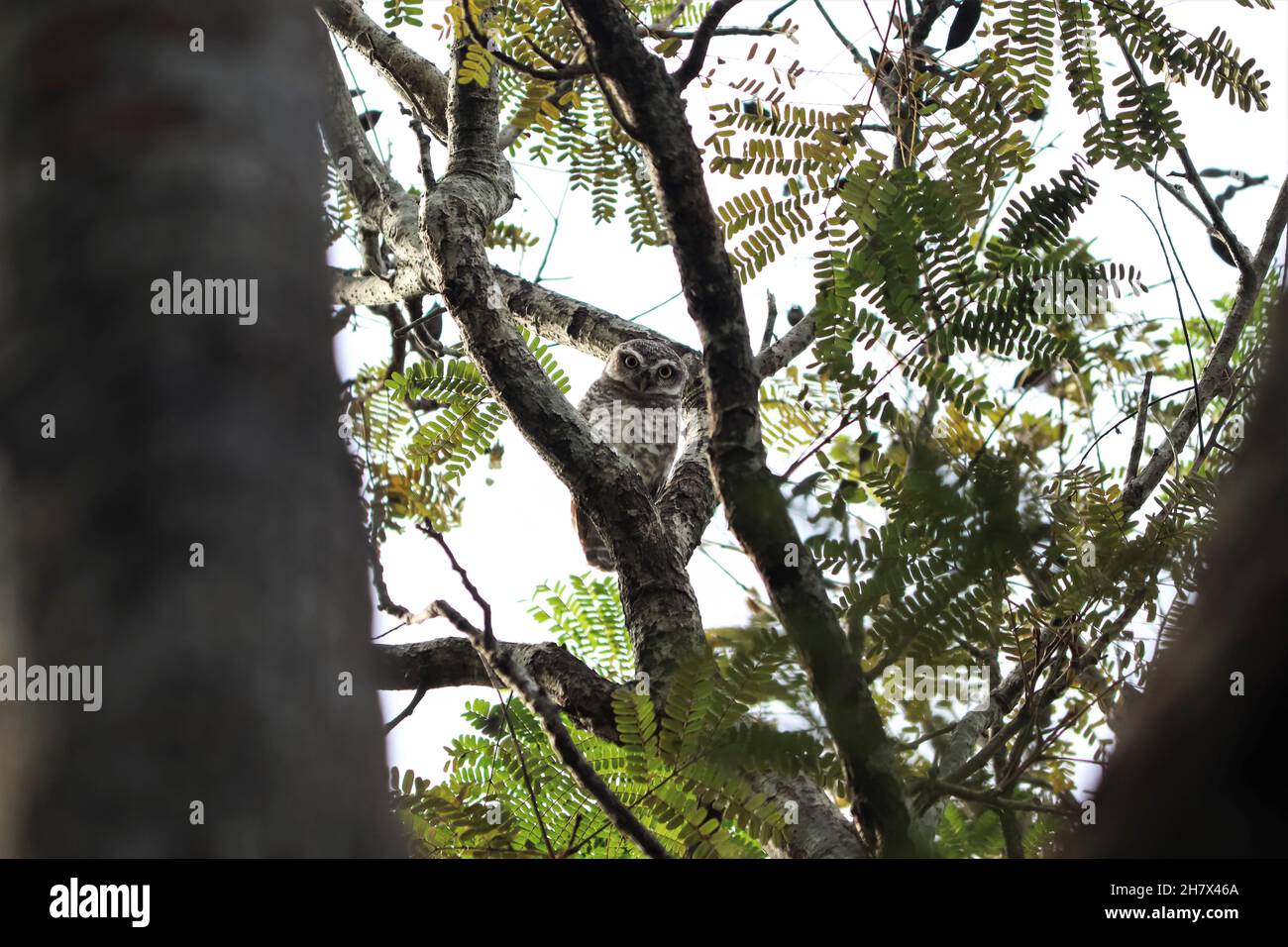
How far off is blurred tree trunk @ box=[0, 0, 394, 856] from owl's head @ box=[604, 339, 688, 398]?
3777 mm

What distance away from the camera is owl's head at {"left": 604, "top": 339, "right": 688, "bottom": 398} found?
192 inches

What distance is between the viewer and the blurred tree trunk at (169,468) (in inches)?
30.3

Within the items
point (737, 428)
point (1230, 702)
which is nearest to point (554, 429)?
point (737, 428)

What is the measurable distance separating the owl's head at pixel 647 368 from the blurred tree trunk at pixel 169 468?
12.4ft

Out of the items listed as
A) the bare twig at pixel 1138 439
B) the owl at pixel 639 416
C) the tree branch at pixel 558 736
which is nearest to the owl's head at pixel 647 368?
the owl at pixel 639 416

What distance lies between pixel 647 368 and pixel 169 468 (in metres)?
4.50

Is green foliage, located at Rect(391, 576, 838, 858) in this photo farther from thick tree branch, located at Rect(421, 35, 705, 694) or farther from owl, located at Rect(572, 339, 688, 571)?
owl, located at Rect(572, 339, 688, 571)

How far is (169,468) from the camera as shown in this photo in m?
0.82

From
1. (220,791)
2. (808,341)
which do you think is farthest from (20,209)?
(808,341)

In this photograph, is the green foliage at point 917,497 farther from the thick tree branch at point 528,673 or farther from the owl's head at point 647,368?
the owl's head at point 647,368

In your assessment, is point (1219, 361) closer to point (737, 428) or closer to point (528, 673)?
point (737, 428)

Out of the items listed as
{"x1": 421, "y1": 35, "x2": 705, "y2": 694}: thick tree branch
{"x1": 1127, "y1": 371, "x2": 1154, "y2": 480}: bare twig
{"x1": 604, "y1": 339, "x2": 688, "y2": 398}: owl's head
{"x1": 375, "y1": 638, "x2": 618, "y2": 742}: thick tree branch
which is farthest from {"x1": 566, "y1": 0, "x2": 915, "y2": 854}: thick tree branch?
{"x1": 604, "y1": 339, "x2": 688, "y2": 398}: owl's head

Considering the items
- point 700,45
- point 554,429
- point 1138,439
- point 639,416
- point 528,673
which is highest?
point 639,416

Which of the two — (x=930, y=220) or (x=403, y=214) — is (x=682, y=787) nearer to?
(x=930, y=220)
